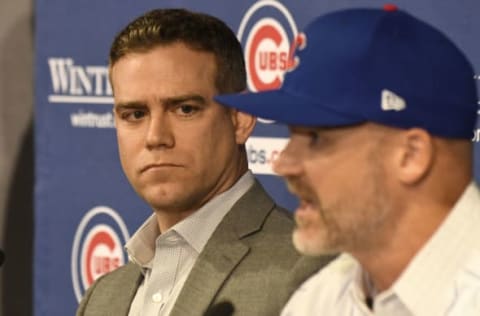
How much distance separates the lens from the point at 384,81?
1622mm

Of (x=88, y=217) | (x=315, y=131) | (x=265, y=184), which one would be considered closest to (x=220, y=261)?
(x=315, y=131)

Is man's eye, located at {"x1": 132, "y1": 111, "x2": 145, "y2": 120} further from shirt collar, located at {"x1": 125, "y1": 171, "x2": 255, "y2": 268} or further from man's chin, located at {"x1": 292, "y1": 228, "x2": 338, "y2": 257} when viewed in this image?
A: man's chin, located at {"x1": 292, "y1": 228, "x2": 338, "y2": 257}

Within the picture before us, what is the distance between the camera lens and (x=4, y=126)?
3.82 metres

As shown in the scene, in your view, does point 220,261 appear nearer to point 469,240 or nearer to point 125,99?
point 125,99

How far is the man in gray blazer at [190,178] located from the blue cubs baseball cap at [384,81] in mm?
504

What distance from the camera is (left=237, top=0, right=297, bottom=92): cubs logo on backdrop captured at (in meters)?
2.82

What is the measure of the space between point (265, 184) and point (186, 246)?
0.66 meters

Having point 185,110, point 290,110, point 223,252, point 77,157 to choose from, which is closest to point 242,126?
point 185,110

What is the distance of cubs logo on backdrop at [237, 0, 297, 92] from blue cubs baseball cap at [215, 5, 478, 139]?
1.12 metres

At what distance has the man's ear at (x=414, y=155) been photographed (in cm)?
159

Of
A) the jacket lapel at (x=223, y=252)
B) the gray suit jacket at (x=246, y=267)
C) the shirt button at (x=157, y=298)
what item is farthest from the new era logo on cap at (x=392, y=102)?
the shirt button at (x=157, y=298)

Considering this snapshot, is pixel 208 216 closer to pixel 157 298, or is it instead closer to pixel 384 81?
pixel 157 298

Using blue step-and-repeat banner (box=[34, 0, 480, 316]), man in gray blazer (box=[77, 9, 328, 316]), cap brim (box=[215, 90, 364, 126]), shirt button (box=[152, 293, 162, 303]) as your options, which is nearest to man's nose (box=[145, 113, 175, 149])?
man in gray blazer (box=[77, 9, 328, 316])

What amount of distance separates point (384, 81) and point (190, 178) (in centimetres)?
63
